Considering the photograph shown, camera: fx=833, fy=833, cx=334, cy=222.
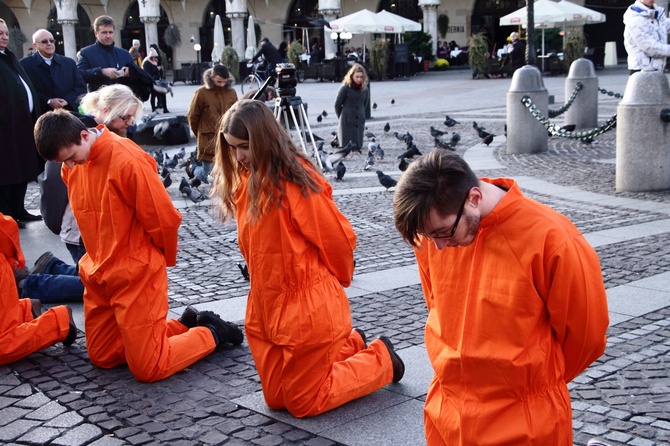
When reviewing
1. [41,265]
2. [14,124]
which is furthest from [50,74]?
[41,265]

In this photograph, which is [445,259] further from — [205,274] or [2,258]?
[205,274]

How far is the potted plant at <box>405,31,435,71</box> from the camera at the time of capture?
35.8 meters

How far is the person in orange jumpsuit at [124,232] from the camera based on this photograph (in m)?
4.33

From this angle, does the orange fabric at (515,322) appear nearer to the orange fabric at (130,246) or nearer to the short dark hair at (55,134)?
the orange fabric at (130,246)

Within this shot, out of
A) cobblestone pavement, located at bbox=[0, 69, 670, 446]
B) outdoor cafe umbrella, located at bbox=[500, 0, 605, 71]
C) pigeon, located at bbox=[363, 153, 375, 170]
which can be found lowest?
cobblestone pavement, located at bbox=[0, 69, 670, 446]

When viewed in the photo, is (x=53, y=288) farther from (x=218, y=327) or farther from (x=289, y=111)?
(x=289, y=111)

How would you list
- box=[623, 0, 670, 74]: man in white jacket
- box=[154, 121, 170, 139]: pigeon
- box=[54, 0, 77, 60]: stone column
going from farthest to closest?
1. box=[54, 0, 77, 60]: stone column
2. box=[154, 121, 170, 139]: pigeon
3. box=[623, 0, 670, 74]: man in white jacket

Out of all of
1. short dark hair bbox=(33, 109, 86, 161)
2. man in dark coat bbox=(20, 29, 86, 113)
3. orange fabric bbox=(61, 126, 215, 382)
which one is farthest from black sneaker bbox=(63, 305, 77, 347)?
man in dark coat bbox=(20, 29, 86, 113)

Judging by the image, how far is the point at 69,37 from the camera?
4081 cm

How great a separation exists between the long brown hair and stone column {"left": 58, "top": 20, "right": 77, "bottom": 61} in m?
39.4

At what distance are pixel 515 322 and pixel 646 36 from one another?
977cm

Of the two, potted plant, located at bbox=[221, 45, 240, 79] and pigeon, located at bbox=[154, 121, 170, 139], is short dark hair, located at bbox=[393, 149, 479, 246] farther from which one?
potted plant, located at bbox=[221, 45, 240, 79]

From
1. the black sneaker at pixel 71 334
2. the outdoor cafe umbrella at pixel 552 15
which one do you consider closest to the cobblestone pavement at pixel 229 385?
the black sneaker at pixel 71 334

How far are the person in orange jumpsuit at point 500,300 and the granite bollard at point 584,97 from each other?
12904 mm
